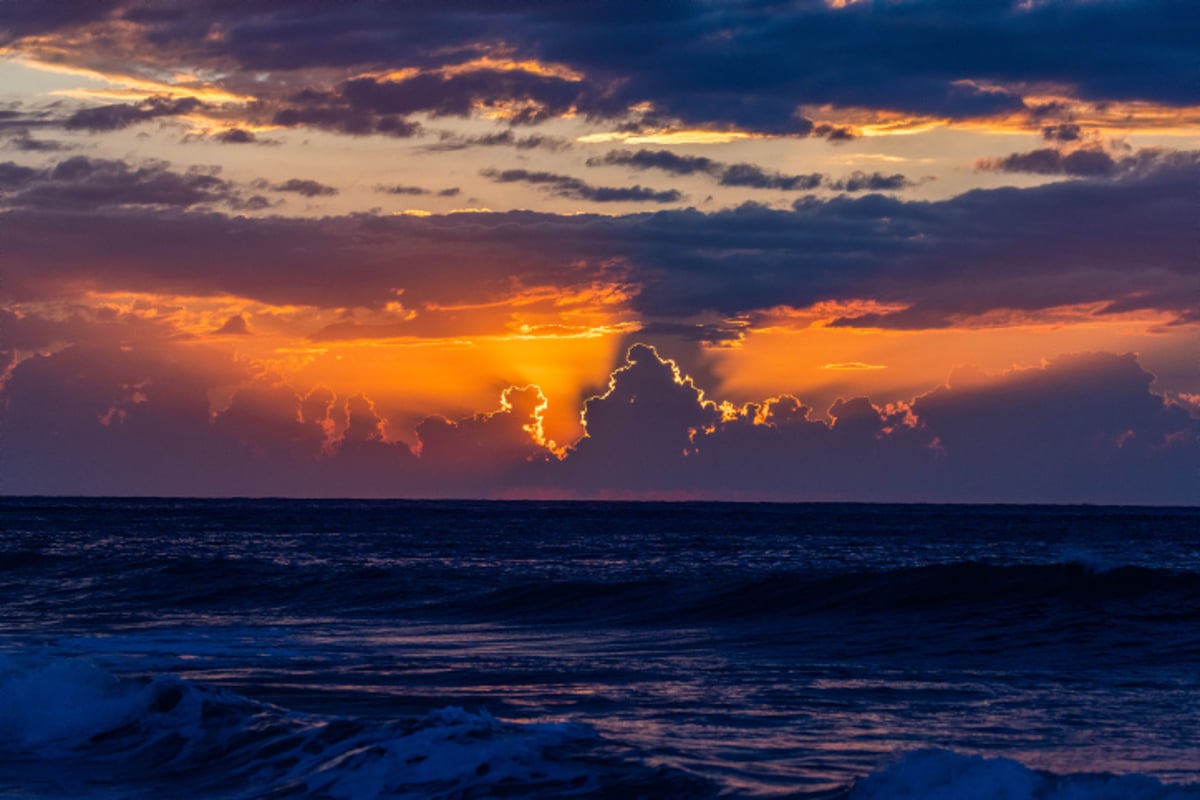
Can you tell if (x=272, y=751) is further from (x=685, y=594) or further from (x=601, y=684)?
(x=685, y=594)

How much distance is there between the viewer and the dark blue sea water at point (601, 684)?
14.0 m

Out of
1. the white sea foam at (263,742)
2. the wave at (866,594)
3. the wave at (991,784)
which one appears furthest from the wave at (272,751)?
the wave at (866,594)

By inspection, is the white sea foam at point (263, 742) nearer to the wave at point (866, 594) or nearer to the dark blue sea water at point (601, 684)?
the dark blue sea water at point (601, 684)

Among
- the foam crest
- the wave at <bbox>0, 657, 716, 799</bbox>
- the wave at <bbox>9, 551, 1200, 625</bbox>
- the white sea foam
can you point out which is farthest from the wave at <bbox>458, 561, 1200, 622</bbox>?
the wave at <bbox>0, 657, 716, 799</bbox>

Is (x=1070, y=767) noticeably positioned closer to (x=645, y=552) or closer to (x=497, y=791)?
(x=497, y=791)

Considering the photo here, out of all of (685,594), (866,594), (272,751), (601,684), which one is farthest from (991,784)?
(685,594)

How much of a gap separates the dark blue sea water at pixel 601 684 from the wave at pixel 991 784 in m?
0.03

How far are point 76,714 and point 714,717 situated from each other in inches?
359

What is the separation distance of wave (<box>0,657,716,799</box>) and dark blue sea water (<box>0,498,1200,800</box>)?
0.14ft

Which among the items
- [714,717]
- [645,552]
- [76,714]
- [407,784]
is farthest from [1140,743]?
[645,552]

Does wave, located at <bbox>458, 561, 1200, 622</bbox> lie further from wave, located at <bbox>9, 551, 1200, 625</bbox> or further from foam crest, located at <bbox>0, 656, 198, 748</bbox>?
foam crest, located at <bbox>0, 656, 198, 748</bbox>

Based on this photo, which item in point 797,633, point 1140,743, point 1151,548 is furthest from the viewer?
point 1151,548

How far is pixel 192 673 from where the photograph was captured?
21812 millimetres

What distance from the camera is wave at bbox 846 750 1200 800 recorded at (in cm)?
1211
